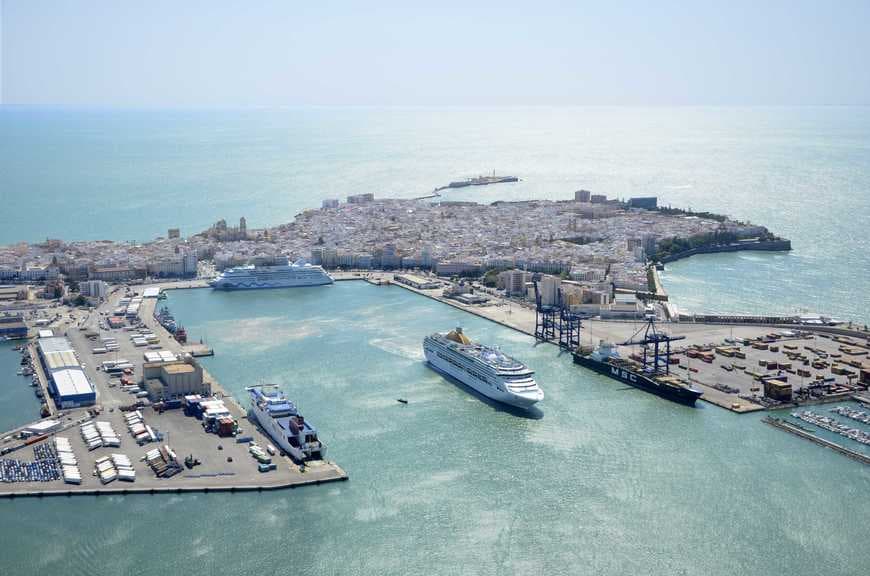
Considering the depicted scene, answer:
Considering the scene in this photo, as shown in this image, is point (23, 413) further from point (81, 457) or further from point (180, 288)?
point (180, 288)

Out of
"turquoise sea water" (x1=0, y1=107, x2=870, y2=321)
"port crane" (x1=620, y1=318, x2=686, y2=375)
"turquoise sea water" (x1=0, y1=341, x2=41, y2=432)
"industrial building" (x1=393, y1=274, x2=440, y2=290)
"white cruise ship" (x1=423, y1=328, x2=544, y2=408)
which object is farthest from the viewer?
"turquoise sea water" (x1=0, y1=107, x2=870, y2=321)

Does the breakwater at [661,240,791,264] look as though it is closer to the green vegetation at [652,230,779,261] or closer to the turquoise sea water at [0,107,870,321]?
the green vegetation at [652,230,779,261]

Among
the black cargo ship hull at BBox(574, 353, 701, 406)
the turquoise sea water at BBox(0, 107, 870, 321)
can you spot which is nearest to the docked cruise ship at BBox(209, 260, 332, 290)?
the turquoise sea water at BBox(0, 107, 870, 321)

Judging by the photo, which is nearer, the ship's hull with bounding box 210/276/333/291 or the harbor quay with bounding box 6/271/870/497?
the harbor quay with bounding box 6/271/870/497

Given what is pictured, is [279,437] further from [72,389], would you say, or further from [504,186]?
[504,186]

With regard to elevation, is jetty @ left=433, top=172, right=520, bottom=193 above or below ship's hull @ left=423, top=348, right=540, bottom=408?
above

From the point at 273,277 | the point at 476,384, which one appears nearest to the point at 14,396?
the point at 476,384

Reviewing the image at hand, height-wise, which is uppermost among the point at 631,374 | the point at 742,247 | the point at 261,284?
the point at 742,247

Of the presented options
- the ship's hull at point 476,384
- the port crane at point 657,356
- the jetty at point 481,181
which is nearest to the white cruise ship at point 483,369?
the ship's hull at point 476,384
